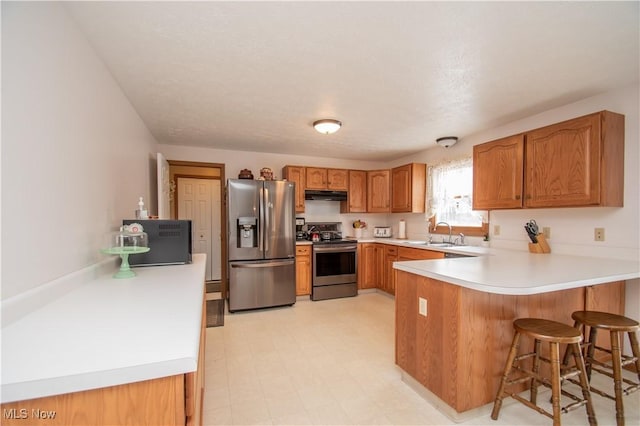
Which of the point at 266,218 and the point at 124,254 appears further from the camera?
the point at 266,218

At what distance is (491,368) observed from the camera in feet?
5.79

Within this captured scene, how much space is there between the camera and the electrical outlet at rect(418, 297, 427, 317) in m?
1.91

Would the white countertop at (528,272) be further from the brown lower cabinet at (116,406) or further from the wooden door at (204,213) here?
the wooden door at (204,213)

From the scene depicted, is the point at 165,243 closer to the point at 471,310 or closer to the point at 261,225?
the point at 261,225

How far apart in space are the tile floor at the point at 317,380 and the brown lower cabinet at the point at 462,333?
16cm

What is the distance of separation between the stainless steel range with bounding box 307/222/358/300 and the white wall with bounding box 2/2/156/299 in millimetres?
2757

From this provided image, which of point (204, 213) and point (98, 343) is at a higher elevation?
point (204, 213)

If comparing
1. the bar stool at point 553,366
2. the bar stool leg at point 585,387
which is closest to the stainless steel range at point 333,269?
the bar stool at point 553,366

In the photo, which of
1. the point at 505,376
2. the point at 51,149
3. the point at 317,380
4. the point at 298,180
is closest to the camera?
the point at 51,149

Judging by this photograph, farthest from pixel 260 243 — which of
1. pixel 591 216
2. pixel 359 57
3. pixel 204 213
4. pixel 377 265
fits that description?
pixel 591 216

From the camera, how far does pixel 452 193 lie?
3928 millimetres

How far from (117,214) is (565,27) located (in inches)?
119

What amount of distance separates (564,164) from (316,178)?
119 inches

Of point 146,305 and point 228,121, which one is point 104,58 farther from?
point 146,305
